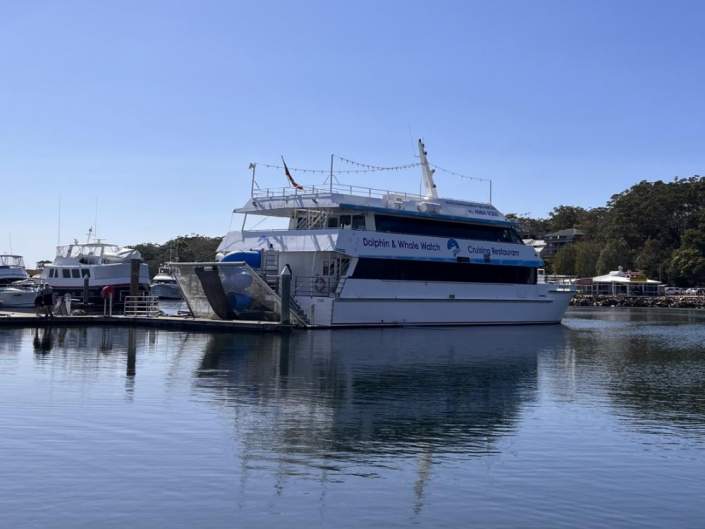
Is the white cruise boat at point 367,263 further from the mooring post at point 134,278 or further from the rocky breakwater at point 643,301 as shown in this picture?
the rocky breakwater at point 643,301

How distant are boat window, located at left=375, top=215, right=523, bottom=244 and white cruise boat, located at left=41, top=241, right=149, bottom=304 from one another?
14.8m

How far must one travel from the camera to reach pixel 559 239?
414ft

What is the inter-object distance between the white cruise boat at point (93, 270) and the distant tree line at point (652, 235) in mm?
58194

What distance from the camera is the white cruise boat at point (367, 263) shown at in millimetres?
33938

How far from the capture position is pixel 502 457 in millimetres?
12383

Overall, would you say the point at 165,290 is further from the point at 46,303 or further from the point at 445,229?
the point at 445,229

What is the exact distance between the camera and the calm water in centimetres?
970

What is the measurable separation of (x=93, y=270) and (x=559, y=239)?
299ft

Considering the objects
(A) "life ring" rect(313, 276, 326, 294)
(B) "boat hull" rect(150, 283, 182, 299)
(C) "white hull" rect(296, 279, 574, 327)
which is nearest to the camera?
(C) "white hull" rect(296, 279, 574, 327)

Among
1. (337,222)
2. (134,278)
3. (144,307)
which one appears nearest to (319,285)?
(337,222)

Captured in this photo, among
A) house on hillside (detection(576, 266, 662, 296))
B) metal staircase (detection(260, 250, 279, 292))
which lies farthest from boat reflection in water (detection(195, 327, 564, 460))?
house on hillside (detection(576, 266, 662, 296))

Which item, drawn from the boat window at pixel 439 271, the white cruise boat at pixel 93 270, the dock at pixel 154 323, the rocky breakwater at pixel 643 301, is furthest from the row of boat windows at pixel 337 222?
the rocky breakwater at pixel 643 301

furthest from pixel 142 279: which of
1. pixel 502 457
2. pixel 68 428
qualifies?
pixel 502 457

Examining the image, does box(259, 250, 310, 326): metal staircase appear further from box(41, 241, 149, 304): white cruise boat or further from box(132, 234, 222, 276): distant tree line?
box(132, 234, 222, 276): distant tree line
